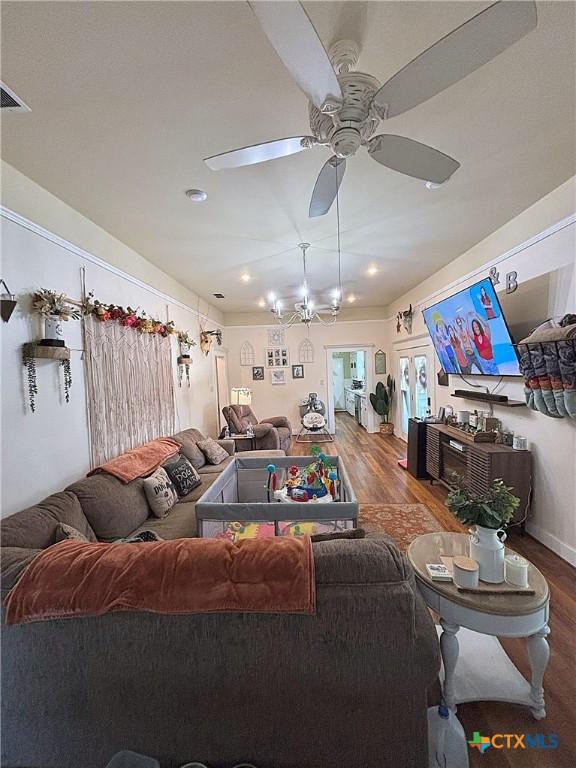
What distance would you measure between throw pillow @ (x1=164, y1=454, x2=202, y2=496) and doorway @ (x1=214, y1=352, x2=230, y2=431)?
340cm

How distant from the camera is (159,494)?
278 cm

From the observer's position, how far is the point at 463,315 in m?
3.48

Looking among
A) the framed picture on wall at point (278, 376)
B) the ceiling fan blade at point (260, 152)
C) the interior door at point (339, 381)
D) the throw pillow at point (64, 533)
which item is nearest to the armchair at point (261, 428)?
the framed picture on wall at point (278, 376)

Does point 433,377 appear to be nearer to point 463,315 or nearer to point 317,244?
point 463,315

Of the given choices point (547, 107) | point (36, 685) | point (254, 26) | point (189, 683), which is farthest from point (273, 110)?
point (36, 685)

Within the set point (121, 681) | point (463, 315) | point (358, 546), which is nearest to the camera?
point (121, 681)

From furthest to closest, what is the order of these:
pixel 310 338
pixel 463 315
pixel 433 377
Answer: pixel 310 338 < pixel 433 377 < pixel 463 315

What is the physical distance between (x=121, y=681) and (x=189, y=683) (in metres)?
0.23

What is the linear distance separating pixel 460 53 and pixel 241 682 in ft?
6.99

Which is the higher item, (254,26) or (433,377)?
(254,26)

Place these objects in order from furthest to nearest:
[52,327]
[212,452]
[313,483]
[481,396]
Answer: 1. [212,452]
2. [481,396]
3. [313,483]
4. [52,327]

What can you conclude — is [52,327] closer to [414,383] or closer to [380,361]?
[414,383]

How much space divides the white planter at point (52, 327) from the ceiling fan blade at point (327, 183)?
6.09 feet

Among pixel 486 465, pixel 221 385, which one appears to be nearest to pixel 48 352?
pixel 486 465
